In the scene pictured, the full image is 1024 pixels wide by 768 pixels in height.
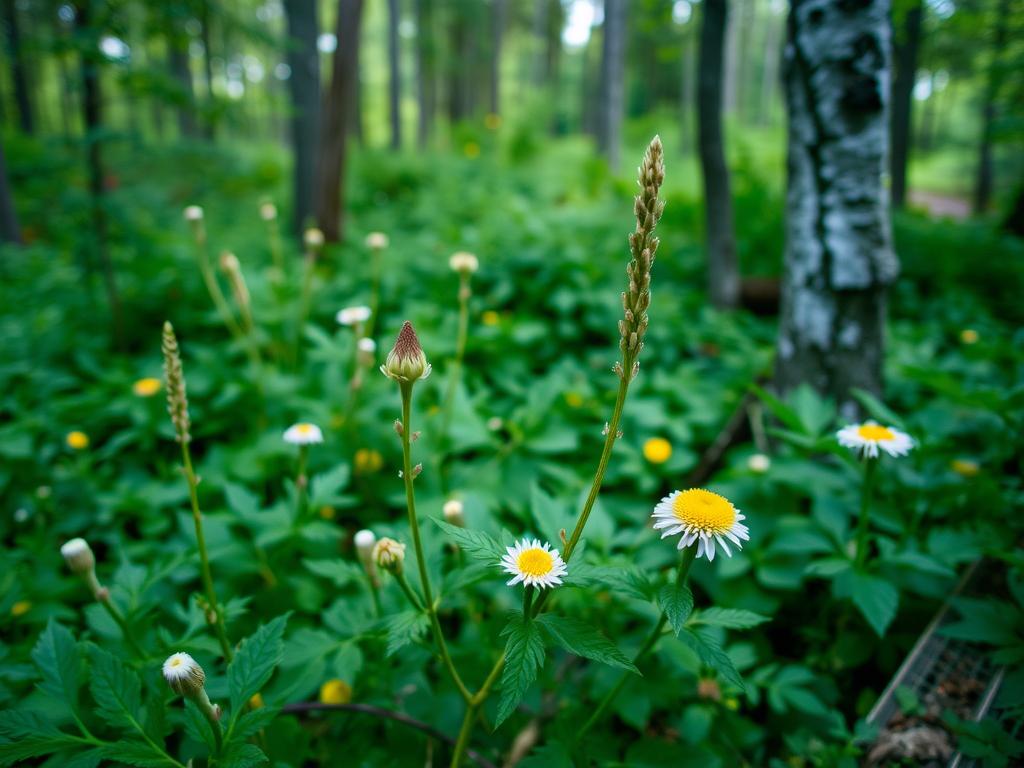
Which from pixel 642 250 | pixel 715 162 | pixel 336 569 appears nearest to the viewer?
pixel 642 250

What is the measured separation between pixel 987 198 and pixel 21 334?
57.3ft

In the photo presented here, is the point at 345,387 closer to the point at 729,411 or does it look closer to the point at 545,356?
the point at 545,356

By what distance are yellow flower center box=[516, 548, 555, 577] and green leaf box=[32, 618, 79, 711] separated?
0.87 meters

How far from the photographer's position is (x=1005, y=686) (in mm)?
1260

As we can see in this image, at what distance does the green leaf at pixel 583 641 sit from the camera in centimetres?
85

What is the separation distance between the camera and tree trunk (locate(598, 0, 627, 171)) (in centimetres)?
908

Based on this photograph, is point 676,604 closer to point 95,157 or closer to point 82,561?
point 82,561

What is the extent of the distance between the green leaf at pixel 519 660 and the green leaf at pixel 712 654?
0.82 ft

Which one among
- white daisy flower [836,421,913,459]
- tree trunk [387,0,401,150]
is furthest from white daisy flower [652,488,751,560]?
tree trunk [387,0,401,150]

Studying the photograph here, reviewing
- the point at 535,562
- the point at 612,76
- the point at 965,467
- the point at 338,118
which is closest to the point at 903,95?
the point at 612,76

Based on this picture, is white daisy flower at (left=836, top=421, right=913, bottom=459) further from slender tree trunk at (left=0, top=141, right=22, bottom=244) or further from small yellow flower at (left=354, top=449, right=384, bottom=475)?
slender tree trunk at (left=0, top=141, right=22, bottom=244)

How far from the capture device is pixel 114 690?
996mm

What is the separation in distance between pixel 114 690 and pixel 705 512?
108 cm

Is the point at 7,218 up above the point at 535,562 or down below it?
above
